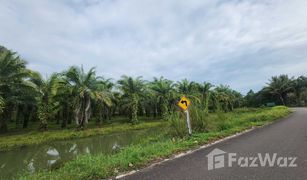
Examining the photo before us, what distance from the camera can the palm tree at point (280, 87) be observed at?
56306mm

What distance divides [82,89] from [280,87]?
50.6 meters

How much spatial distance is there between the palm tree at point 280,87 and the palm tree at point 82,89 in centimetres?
4885

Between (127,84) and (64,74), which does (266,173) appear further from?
(127,84)

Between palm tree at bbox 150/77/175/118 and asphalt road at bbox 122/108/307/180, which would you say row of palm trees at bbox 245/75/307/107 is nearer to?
palm tree at bbox 150/77/175/118

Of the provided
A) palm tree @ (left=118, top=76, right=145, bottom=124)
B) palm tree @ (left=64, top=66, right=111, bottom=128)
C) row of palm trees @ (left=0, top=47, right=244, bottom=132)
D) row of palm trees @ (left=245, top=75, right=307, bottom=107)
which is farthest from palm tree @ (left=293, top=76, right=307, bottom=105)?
palm tree @ (left=64, top=66, right=111, bottom=128)

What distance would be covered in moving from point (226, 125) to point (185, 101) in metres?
3.64

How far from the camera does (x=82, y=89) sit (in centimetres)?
2367

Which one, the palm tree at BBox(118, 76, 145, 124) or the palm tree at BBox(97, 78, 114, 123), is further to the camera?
the palm tree at BBox(118, 76, 145, 124)

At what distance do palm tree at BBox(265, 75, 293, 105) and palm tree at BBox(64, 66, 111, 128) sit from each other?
48846 mm

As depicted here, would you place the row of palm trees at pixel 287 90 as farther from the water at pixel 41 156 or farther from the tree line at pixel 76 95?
the water at pixel 41 156

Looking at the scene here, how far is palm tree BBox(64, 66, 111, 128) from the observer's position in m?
23.8

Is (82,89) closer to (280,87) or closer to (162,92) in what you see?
(162,92)

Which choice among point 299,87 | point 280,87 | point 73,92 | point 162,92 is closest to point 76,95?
point 73,92

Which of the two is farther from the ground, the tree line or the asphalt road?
the tree line
